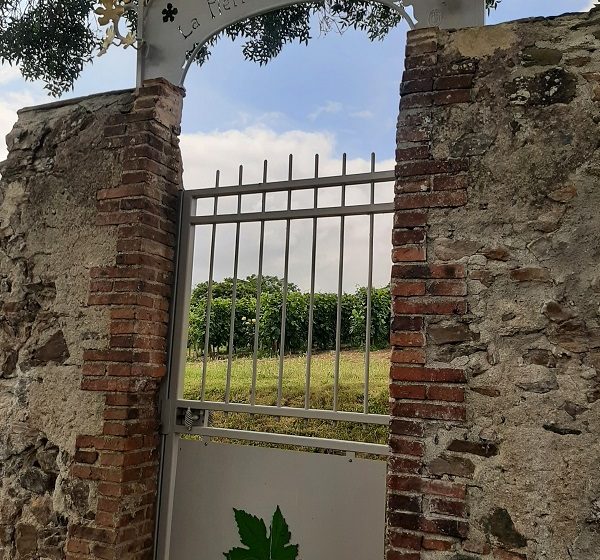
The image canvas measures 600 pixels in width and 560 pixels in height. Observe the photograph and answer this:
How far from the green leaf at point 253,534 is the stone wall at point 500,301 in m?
0.52

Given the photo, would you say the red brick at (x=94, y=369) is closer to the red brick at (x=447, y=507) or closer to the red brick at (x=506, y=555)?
the red brick at (x=447, y=507)

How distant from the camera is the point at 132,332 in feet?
10.2

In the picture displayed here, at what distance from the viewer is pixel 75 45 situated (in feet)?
22.0

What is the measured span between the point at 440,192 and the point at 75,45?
18.8ft

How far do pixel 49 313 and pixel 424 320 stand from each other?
2.10 m

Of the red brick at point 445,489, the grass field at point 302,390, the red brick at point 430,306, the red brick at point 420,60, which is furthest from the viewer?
the grass field at point 302,390

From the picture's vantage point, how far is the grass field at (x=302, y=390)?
4.22 metres

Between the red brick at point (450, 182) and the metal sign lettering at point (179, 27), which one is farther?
the metal sign lettering at point (179, 27)

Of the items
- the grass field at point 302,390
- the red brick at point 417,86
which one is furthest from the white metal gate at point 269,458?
the grass field at point 302,390

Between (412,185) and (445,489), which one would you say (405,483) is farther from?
(412,185)

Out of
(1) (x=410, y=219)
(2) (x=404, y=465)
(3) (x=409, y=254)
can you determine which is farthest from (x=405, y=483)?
(1) (x=410, y=219)

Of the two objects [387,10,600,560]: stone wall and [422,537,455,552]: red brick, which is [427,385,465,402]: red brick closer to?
[387,10,600,560]: stone wall

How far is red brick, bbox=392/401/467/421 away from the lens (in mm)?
2357

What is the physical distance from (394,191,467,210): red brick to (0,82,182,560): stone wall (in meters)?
1.42
